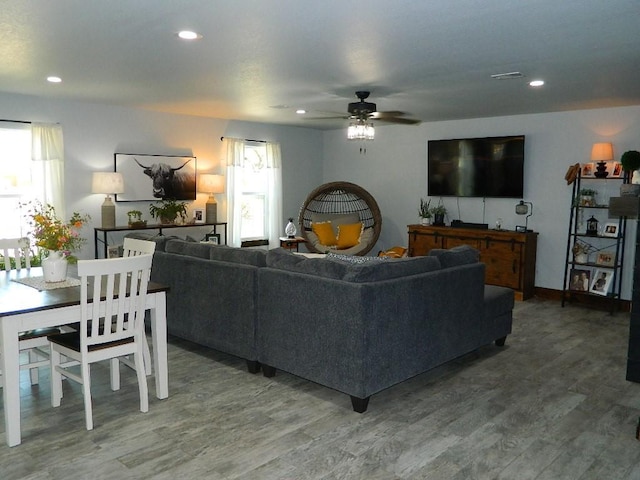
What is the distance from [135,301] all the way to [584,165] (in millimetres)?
5460

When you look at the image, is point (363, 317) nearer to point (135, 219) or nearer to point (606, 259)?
point (606, 259)

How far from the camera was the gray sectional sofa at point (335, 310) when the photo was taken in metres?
3.43

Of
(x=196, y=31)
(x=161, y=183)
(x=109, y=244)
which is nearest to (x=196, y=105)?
(x=161, y=183)

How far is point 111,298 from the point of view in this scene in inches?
124

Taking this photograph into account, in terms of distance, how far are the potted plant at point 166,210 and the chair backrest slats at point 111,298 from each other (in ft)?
12.2

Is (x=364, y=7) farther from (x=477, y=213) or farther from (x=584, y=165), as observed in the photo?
(x=477, y=213)

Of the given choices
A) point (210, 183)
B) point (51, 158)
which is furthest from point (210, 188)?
point (51, 158)

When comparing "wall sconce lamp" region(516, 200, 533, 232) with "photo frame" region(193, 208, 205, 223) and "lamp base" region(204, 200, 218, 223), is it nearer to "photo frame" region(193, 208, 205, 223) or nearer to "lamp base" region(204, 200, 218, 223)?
"lamp base" region(204, 200, 218, 223)

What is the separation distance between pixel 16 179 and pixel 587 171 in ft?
21.8

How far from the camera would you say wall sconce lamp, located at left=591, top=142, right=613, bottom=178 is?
6113 millimetres

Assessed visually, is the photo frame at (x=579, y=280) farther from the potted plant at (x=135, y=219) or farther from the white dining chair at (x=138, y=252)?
the potted plant at (x=135, y=219)

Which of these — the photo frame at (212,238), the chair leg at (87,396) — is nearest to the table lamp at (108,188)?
the photo frame at (212,238)

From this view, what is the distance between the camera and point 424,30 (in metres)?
3.24

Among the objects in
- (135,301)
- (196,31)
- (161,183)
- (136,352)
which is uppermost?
(196,31)
